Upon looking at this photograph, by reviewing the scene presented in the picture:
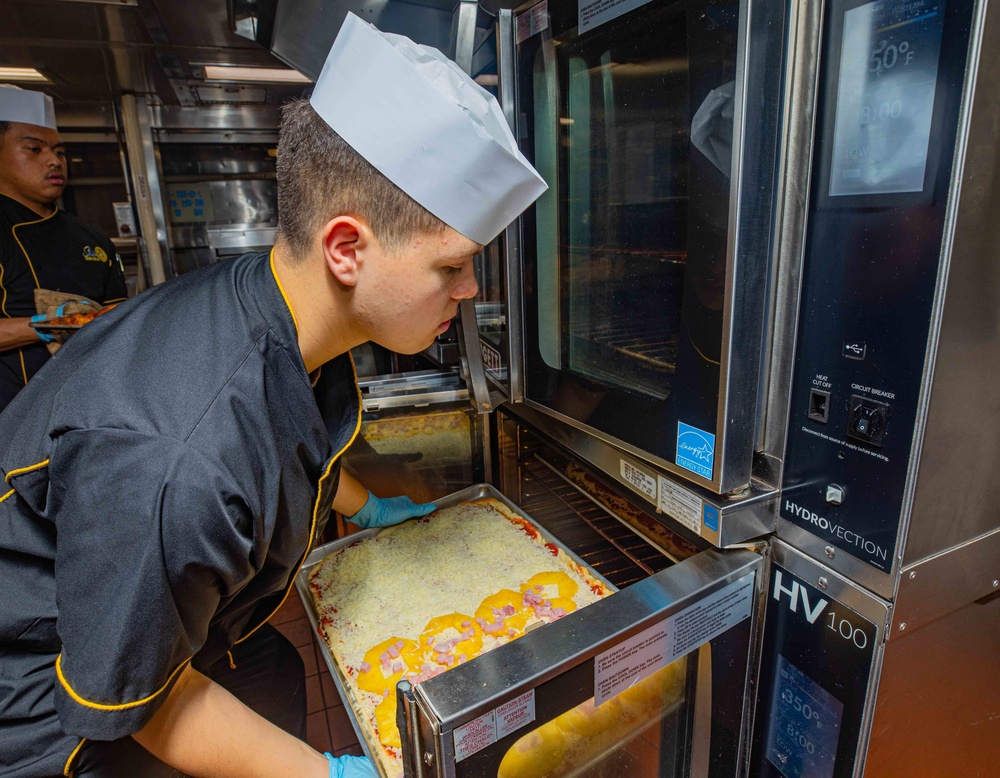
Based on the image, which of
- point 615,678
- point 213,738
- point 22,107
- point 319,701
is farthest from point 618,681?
point 22,107

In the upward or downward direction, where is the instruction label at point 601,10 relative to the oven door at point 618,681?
upward

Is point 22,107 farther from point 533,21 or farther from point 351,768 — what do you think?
point 351,768

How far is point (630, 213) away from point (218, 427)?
0.72 meters

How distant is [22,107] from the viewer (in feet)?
8.26

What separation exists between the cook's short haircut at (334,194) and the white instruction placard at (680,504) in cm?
57

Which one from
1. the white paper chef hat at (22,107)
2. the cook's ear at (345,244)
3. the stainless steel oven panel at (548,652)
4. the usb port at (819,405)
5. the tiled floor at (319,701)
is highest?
the white paper chef hat at (22,107)

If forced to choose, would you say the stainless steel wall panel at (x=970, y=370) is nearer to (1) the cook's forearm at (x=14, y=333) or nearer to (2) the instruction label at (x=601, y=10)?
(2) the instruction label at (x=601, y=10)

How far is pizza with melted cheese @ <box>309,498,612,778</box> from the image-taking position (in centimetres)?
124

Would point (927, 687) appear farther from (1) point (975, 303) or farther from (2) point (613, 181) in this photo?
(2) point (613, 181)

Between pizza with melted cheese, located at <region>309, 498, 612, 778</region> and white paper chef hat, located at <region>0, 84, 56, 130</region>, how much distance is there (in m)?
2.33

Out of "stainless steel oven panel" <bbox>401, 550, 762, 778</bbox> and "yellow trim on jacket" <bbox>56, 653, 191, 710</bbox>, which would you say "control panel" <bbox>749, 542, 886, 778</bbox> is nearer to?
"stainless steel oven panel" <bbox>401, 550, 762, 778</bbox>

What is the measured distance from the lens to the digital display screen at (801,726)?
38.4 inches

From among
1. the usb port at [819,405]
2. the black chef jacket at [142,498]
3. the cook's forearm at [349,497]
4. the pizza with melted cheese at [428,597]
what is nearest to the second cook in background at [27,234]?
the cook's forearm at [349,497]

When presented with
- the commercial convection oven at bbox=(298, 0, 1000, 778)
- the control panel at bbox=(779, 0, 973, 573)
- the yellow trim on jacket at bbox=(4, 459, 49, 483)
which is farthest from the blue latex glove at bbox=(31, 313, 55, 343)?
the control panel at bbox=(779, 0, 973, 573)
